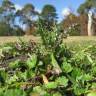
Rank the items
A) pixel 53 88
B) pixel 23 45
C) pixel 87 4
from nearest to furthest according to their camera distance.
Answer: pixel 53 88 < pixel 23 45 < pixel 87 4

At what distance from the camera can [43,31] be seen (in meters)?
1.70

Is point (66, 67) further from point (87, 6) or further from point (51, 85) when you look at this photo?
point (87, 6)

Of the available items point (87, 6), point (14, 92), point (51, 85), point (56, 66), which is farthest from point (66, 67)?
point (87, 6)

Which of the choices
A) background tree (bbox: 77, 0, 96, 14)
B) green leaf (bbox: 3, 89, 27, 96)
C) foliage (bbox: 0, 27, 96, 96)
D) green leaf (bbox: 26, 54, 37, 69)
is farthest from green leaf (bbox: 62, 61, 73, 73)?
background tree (bbox: 77, 0, 96, 14)

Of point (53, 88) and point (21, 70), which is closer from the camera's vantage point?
point (53, 88)

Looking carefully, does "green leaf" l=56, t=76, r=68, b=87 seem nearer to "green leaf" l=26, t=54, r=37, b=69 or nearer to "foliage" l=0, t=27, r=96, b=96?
"foliage" l=0, t=27, r=96, b=96

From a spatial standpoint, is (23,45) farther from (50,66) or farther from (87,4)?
(87,4)

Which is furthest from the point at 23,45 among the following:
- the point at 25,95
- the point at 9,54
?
the point at 25,95

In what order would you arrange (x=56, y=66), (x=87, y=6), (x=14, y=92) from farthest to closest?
(x=87, y=6) < (x=56, y=66) < (x=14, y=92)

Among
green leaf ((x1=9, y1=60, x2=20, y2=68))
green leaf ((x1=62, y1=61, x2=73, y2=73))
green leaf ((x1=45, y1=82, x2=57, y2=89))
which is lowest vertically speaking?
green leaf ((x1=45, y1=82, x2=57, y2=89))

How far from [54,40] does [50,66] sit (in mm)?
115

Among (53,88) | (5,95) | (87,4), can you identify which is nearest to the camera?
(5,95)

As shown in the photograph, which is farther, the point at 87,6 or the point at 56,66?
the point at 87,6

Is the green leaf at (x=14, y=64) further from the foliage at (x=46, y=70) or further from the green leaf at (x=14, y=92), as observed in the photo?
the green leaf at (x=14, y=92)
